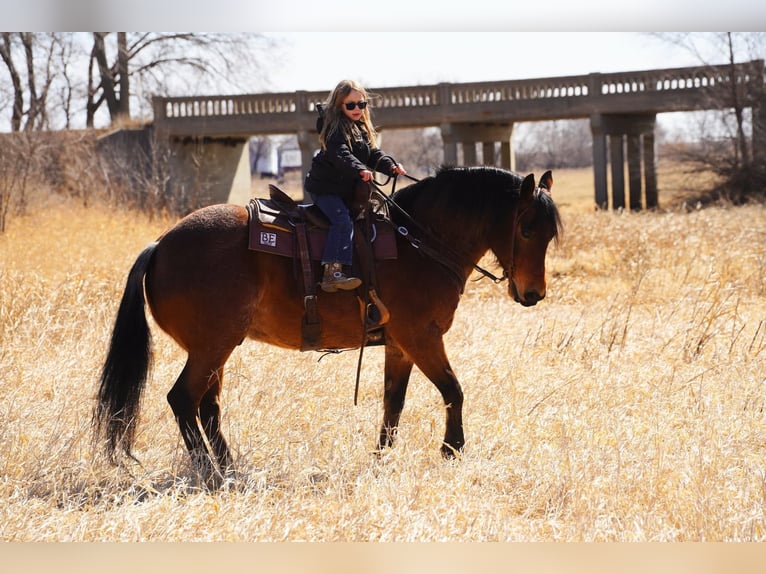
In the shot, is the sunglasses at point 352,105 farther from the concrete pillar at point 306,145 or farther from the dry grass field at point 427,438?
the concrete pillar at point 306,145

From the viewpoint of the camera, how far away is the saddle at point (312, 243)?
5.25 meters

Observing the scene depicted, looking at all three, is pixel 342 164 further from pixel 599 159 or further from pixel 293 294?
pixel 599 159

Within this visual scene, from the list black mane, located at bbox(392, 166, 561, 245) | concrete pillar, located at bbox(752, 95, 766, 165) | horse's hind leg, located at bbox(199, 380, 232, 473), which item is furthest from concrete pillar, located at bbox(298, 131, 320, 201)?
horse's hind leg, located at bbox(199, 380, 232, 473)

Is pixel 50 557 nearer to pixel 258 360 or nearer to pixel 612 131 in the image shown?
pixel 258 360

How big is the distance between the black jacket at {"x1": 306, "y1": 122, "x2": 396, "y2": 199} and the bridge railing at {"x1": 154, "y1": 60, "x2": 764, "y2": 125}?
55.3 feet

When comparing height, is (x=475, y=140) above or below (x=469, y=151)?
above

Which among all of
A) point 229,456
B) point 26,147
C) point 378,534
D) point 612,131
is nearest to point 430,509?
point 378,534

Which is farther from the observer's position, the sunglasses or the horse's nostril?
the horse's nostril

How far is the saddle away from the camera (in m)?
5.25

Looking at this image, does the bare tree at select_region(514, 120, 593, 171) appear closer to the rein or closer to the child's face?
the rein

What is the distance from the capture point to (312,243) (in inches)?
209

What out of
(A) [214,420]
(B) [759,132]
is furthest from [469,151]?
(A) [214,420]

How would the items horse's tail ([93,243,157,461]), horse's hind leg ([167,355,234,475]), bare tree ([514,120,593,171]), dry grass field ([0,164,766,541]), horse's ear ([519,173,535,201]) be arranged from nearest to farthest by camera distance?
dry grass field ([0,164,766,541]) < horse's hind leg ([167,355,234,475]) < horse's tail ([93,243,157,461]) < horse's ear ([519,173,535,201]) < bare tree ([514,120,593,171])

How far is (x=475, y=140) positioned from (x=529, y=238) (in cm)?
1950
